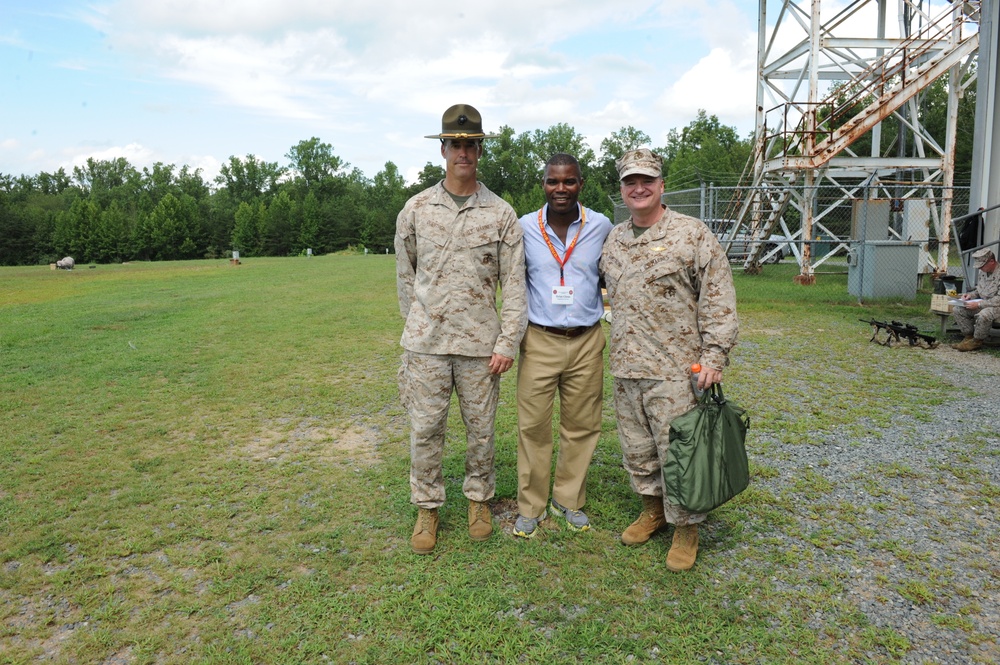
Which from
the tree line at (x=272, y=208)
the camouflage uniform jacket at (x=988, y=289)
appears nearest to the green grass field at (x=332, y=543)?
the camouflage uniform jacket at (x=988, y=289)

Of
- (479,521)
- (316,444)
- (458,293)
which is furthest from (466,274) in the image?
(316,444)

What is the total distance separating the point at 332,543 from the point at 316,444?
184 centimetres

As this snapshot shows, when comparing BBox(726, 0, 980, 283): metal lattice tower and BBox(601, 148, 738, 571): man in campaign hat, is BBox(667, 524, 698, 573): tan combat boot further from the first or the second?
BBox(726, 0, 980, 283): metal lattice tower

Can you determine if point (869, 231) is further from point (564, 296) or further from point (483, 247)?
point (483, 247)

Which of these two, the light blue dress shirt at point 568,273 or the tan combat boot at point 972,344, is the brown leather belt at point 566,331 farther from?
the tan combat boot at point 972,344

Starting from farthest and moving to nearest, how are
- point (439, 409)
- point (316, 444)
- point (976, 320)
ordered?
1. point (976, 320)
2. point (316, 444)
3. point (439, 409)

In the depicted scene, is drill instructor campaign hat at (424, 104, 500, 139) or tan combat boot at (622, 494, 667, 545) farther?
tan combat boot at (622, 494, 667, 545)

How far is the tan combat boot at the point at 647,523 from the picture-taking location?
12.1ft

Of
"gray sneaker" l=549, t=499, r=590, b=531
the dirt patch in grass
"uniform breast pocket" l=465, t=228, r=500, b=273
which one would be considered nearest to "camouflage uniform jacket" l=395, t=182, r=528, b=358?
"uniform breast pocket" l=465, t=228, r=500, b=273

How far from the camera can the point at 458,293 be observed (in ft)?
11.7

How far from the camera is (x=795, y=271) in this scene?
20.2 meters

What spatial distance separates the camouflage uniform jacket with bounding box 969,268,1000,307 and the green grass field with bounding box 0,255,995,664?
1433 millimetres

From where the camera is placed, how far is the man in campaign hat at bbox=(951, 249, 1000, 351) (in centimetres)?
852

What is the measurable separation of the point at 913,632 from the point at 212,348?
8.71 meters
